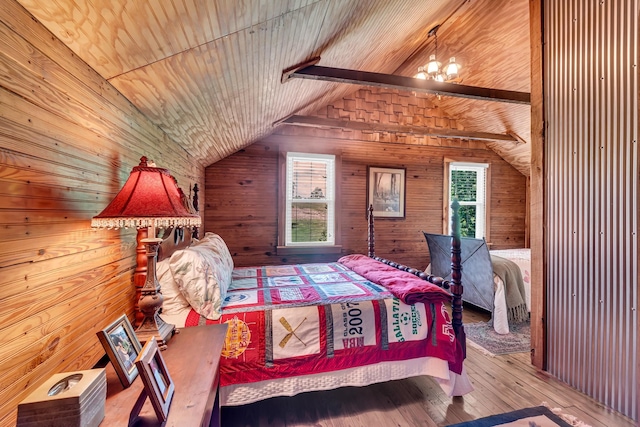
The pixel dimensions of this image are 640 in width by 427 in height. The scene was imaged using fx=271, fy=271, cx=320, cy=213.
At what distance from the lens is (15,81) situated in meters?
0.77

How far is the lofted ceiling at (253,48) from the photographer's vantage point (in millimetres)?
1006

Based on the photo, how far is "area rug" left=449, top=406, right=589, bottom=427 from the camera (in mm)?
1621

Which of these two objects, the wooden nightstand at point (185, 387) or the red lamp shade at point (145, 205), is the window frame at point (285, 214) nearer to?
the wooden nightstand at point (185, 387)

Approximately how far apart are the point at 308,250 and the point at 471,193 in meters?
3.32

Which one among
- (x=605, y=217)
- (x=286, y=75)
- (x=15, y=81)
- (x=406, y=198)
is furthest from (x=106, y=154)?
(x=406, y=198)

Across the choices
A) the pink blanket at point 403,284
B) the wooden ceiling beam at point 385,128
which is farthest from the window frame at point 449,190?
the pink blanket at point 403,284

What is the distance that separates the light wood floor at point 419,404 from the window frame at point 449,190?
2.87 meters

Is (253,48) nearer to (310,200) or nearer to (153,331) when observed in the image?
(153,331)

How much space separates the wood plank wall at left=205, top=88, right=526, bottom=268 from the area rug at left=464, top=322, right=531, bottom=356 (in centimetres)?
177

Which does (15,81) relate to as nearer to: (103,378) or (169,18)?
(169,18)

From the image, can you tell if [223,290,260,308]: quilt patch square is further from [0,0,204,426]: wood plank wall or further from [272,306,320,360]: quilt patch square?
[0,0,204,426]: wood plank wall

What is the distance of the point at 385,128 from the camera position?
411 centimetres

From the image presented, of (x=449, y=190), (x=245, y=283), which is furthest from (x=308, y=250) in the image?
(x=449, y=190)

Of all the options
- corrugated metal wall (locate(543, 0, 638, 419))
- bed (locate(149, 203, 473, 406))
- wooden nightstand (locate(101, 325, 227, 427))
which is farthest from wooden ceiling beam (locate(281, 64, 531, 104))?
wooden nightstand (locate(101, 325, 227, 427))
